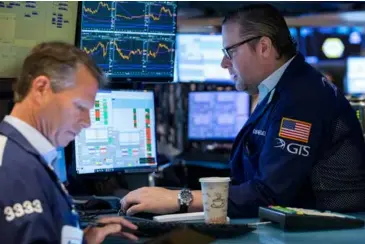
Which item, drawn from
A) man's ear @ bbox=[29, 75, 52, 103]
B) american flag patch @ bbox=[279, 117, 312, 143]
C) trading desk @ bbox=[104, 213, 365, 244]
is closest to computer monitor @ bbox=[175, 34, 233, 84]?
american flag patch @ bbox=[279, 117, 312, 143]

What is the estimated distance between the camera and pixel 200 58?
710cm

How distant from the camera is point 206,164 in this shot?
5.27 metres

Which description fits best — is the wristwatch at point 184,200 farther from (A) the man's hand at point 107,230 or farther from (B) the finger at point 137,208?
(A) the man's hand at point 107,230

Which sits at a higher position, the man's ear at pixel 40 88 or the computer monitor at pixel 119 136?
the man's ear at pixel 40 88

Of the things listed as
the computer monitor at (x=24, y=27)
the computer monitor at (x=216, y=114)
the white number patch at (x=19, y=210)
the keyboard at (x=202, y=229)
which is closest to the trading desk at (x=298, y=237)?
the keyboard at (x=202, y=229)

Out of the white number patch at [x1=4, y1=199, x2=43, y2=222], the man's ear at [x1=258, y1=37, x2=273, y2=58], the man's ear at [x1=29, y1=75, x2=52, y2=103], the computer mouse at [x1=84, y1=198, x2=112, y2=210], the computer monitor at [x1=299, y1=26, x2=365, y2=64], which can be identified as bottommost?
the computer mouse at [x1=84, y1=198, x2=112, y2=210]

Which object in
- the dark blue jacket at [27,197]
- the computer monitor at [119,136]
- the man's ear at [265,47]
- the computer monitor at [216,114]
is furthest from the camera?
the computer monitor at [216,114]

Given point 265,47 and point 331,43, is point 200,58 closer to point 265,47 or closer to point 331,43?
point 331,43

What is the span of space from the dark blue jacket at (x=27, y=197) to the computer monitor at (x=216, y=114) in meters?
4.52

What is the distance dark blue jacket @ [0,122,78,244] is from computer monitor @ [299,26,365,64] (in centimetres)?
842

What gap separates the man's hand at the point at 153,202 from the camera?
241cm

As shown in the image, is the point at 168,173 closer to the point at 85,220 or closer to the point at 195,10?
the point at 85,220

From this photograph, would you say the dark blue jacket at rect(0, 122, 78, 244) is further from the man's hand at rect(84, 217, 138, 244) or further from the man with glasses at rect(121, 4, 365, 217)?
the man with glasses at rect(121, 4, 365, 217)

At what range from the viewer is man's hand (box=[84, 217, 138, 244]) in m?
1.88
